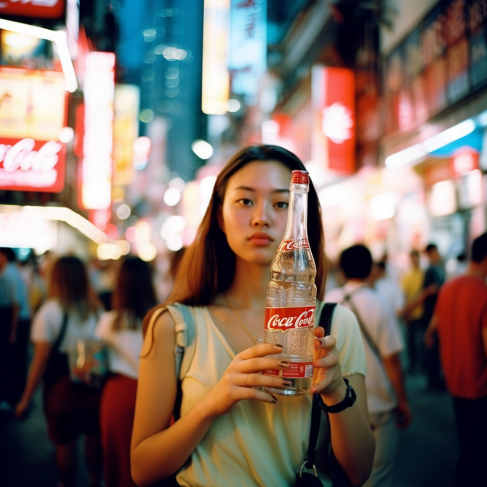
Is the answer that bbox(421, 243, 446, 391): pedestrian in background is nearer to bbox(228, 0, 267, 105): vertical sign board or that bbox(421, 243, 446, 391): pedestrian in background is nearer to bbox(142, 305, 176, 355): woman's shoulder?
bbox(142, 305, 176, 355): woman's shoulder

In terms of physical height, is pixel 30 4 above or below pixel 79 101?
below

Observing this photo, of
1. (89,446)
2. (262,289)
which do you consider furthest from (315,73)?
(262,289)

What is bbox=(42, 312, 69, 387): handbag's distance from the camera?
4048 millimetres

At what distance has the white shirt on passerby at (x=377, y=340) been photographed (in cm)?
335

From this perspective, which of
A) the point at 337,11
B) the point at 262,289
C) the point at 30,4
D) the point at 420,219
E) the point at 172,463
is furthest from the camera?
the point at 337,11

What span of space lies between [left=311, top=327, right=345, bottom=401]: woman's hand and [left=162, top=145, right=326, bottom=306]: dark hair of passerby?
0.55m

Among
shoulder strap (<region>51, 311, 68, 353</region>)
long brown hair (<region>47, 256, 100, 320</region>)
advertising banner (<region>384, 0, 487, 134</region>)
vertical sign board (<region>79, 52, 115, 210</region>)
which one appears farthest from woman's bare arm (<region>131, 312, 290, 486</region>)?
vertical sign board (<region>79, 52, 115, 210</region>)

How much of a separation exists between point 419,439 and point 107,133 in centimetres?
1091

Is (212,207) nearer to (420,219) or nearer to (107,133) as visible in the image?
(420,219)

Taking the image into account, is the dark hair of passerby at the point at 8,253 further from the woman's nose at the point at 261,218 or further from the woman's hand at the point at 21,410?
the woman's nose at the point at 261,218

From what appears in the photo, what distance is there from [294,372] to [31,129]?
3372 millimetres

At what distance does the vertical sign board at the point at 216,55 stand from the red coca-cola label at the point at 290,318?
1373 centimetres

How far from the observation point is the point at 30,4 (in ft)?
11.4

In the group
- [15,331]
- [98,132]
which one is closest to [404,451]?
[15,331]
